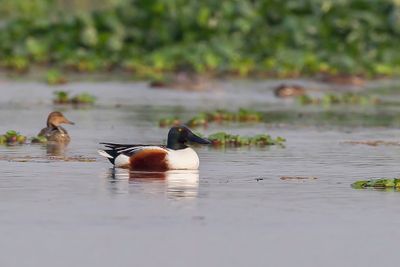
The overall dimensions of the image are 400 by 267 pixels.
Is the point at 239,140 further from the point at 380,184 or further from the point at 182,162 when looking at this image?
the point at 380,184

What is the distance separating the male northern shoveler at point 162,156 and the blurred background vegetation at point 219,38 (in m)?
18.0

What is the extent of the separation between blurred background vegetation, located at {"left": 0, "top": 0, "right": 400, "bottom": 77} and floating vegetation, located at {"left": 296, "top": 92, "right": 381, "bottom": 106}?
599 cm

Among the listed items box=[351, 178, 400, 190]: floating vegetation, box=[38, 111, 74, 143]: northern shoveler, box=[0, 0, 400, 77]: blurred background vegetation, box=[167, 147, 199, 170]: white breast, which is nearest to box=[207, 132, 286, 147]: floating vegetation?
box=[38, 111, 74, 143]: northern shoveler

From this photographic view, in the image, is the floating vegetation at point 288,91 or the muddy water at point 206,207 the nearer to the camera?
the muddy water at point 206,207

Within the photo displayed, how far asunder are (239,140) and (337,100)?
8.95 m

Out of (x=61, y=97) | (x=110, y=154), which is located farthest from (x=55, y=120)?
(x=61, y=97)

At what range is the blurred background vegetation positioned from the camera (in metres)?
35.5

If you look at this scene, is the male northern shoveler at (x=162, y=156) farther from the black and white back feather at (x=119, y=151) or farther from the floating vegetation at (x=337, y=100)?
the floating vegetation at (x=337, y=100)

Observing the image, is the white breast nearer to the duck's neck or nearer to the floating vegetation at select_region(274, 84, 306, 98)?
the duck's neck

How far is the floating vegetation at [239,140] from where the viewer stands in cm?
1997

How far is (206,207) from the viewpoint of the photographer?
547 inches

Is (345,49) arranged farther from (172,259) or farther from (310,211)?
(172,259)

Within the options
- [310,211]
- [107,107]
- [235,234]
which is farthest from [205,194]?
[107,107]

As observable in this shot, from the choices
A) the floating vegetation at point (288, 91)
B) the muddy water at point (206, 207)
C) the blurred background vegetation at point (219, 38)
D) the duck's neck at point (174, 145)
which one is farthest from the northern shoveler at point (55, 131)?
Answer: the blurred background vegetation at point (219, 38)
